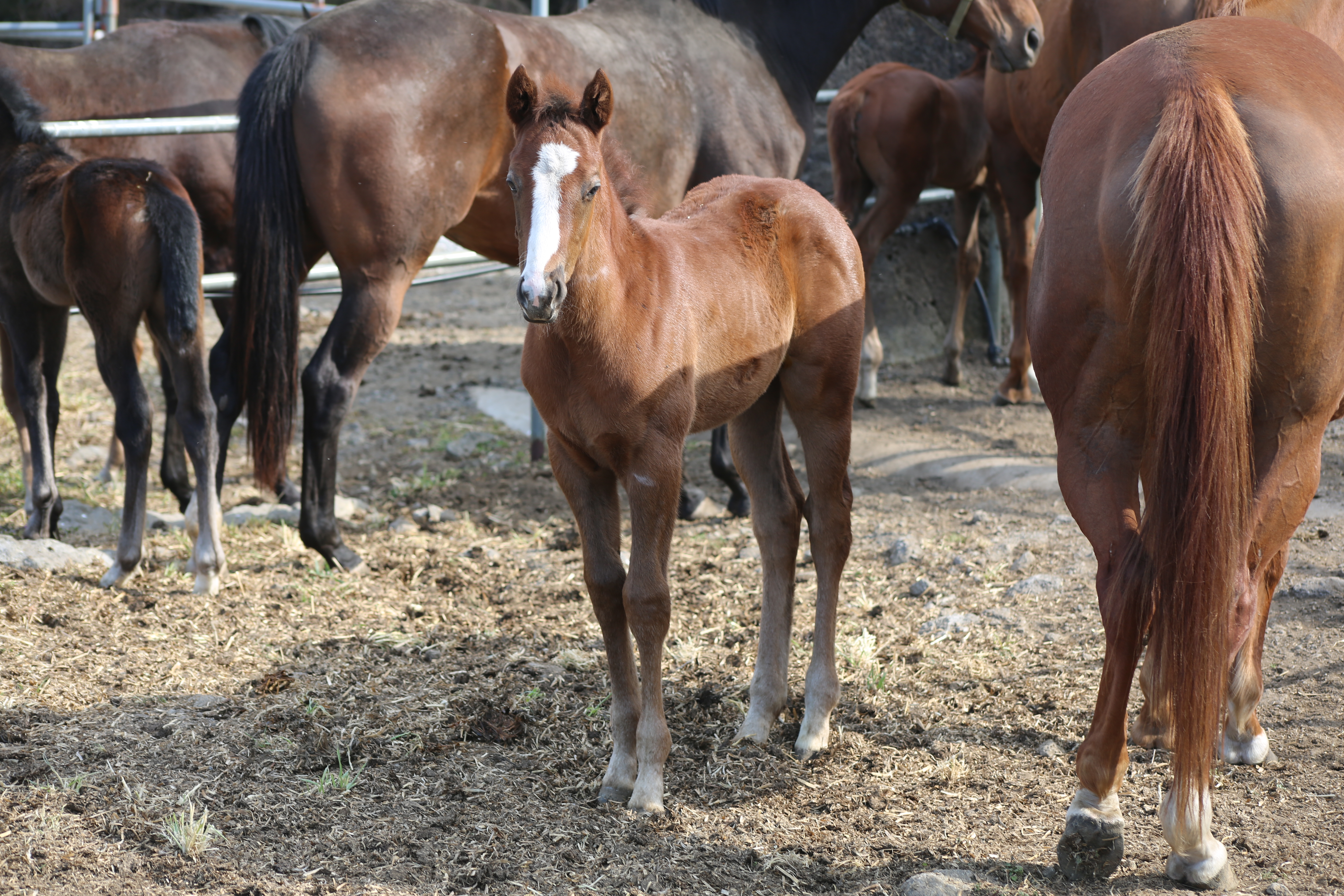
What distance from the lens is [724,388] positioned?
2895mm

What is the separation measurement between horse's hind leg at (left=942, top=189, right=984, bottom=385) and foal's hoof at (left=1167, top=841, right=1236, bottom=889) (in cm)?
548

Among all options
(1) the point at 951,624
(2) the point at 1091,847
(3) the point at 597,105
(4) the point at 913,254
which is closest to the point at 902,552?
(1) the point at 951,624

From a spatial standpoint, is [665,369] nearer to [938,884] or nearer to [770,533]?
[770,533]

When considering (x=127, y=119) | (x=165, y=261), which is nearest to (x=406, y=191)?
(x=165, y=261)

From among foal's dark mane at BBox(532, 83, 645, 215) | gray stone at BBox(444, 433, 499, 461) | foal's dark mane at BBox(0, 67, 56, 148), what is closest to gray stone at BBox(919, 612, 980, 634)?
foal's dark mane at BBox(532, 83, 645, 215)

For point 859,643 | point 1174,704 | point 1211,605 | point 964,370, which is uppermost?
point 1211,605

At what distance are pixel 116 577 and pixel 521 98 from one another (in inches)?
109

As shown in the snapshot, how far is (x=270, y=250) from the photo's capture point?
13.8 feet

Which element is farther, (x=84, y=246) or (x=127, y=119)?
(x=127, y=119)

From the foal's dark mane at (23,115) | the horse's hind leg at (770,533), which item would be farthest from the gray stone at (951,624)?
the foal's dark mane at (23,115)

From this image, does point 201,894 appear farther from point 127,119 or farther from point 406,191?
point 127,119

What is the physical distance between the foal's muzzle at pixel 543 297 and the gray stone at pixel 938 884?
141cm

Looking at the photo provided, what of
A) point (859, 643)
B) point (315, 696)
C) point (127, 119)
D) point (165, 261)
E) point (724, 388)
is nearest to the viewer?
point (724, 388)

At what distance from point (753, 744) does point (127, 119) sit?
439 cm
